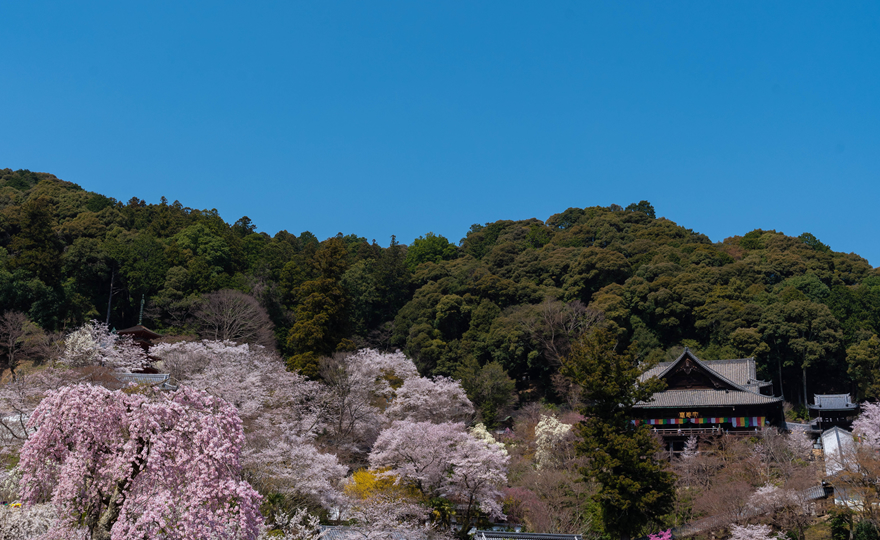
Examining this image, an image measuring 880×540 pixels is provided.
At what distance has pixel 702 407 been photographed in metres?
26.7

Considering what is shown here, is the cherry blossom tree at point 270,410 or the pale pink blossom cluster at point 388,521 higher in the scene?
the cherry blossom tree at point 270,410

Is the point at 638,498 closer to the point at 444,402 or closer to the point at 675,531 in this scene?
the point at 675,531

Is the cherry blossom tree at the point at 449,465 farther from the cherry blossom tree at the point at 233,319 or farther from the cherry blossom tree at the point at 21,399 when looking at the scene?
the cherry blossom tree at the point at 233,319

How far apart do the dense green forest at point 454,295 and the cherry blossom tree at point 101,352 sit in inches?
121

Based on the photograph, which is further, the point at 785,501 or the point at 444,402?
the point at 444,402

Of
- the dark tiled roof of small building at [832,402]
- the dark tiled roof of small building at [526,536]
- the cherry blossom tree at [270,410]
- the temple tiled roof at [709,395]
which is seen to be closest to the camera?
the cherry blossom tree at [270,410]

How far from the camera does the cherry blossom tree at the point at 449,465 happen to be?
58.0 feet

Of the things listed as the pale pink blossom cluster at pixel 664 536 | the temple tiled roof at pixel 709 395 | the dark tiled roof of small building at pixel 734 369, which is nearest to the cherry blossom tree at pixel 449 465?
the pale pink blossom cluster at pixel 664 536

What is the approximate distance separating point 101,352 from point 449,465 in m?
15.9

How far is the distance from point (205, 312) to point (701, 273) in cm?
2829

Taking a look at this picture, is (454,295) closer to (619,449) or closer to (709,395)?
(709,395)

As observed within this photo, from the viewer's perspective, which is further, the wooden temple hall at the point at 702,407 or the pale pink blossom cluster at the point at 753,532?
the wooden temple hall at the point at 702,407

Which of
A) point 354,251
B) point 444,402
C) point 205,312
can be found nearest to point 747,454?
point 444,402

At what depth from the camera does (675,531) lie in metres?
18.5
